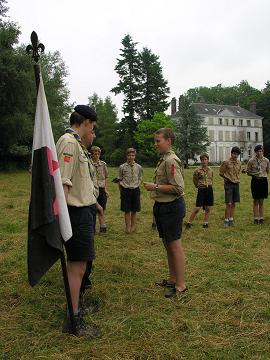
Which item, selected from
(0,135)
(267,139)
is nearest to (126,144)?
(0,135)

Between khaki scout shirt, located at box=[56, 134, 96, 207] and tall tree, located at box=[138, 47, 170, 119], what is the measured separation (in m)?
54.5

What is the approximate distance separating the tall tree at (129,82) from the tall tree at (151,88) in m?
0.88

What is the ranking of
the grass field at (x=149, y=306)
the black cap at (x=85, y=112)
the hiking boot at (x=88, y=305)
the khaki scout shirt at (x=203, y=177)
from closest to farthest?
the grass field at (x=149, y=306) → the black cap at (x=85, y=112) → the hiking boot at (x=88, y=305) → the khaki scout shirt at (x=203, y=177)

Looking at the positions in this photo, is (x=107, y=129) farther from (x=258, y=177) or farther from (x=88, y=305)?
(x=88, y=305)

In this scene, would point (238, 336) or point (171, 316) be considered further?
point (171, 316)

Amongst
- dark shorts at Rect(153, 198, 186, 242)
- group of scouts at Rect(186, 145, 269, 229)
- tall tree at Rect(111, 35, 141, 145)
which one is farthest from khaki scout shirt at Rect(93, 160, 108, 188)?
tall tree at Rect(111, 35, 141, 145)

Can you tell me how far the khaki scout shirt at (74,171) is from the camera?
397cm

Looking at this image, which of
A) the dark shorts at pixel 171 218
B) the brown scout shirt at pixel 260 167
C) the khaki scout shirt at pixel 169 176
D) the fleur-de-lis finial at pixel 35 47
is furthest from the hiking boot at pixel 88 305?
the brown scout shirt at pixel 260 167

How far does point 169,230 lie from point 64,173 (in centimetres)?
182

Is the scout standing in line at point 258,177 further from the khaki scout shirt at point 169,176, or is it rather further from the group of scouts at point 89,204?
the khaki scout shirt at point 169,176

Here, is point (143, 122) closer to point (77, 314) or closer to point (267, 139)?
point (267, 139)

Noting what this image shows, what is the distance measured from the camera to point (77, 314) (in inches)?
159

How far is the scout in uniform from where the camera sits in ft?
13.1

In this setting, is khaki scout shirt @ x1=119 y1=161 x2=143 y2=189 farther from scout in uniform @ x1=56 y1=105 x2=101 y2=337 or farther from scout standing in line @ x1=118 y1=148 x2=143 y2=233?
scout in uniform @ x1=56 y1=105 x2=101 y2=337
